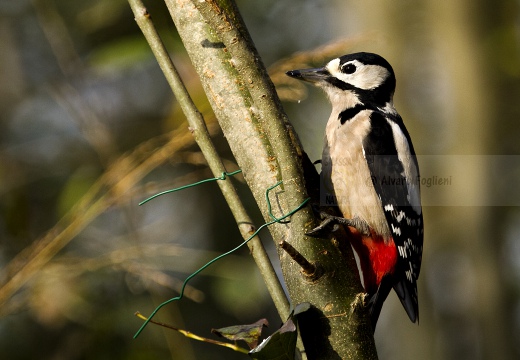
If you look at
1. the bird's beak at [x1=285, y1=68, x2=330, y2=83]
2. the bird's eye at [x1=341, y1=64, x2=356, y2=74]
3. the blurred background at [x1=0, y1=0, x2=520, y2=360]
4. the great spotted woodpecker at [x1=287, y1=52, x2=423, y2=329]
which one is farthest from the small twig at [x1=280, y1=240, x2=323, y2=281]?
the blurred background at [x1=0, y1=0, x2=520, y2=360]

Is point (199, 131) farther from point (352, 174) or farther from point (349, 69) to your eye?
point (349, 69)

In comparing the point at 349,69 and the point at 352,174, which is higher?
the point at 349,69

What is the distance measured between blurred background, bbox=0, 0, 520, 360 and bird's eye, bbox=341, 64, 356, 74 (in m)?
0.93

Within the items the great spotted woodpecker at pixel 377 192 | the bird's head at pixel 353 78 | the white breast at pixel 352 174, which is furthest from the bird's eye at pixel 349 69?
the white breast at pixel 352 174

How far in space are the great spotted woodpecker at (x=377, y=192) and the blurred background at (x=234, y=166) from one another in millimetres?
1108

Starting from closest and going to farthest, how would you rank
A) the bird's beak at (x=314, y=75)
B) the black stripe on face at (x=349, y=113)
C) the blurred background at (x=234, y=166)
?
the black stripe on face at (x=349, y=113)
the bird's beak at (x=314, y=75)
the blurred background at (x=234, y=166)

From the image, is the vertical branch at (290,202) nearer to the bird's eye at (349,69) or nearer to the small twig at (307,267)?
the small twig at (307,267)

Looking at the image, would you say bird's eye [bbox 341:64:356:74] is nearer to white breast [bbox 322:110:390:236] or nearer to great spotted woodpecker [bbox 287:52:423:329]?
great spotted woodpecker [bbox 287:52:423:329]

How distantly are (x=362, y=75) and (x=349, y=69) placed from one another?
56 mm

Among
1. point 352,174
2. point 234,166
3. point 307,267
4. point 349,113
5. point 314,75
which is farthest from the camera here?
point 234,166

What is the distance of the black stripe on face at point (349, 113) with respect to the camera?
98.6 inches

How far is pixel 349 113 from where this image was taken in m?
2.54

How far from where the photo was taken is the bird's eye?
269cm

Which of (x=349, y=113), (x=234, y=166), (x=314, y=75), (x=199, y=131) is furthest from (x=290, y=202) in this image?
(x=234, y=166)
